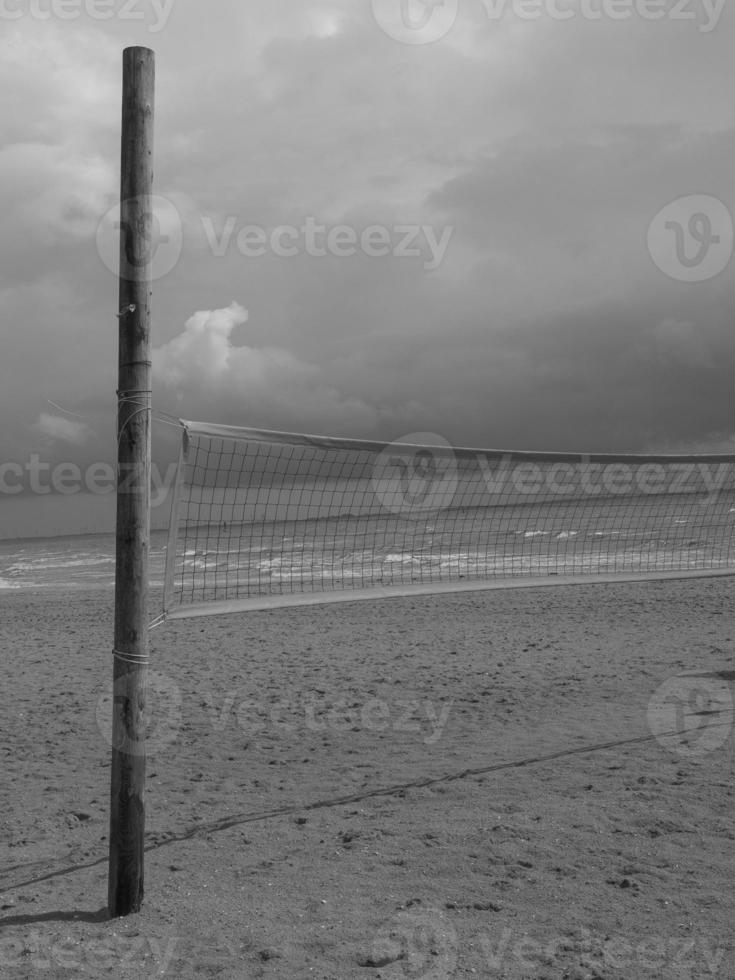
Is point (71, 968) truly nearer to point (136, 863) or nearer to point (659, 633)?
point (136, 863)

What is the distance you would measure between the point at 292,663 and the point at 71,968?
223 inches
